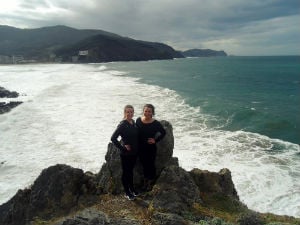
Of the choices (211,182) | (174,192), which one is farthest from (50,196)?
(211,182)

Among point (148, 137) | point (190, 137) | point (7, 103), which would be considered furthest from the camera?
point (7, 103)

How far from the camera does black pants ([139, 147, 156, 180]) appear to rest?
9789mm

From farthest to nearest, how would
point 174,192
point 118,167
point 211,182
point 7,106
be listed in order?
point 7,106
point 211,182
point 118,167
point 174,192

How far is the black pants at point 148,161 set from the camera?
9789 mm

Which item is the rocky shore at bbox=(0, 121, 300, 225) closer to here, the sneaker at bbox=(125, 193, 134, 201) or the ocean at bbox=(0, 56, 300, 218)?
the sneaker at bbox=(125, 193, 134, 201)

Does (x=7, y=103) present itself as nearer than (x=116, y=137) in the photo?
No

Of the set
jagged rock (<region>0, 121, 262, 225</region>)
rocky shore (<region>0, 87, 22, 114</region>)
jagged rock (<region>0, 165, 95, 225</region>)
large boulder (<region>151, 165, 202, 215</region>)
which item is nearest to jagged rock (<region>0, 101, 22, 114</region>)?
rocky shore (<region>0, 87, 22, 114</region>)

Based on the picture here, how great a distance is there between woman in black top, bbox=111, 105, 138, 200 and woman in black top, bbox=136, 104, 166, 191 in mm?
244

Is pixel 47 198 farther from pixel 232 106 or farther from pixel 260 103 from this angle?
pixel 260 103

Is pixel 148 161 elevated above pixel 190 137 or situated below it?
above

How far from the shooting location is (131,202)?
30.7 ft

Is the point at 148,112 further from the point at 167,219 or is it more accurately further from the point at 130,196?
the point at 167,219

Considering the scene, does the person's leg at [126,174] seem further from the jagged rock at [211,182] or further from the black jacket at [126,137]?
the jagged rock at [211,182]

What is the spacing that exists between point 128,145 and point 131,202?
1.39 m
